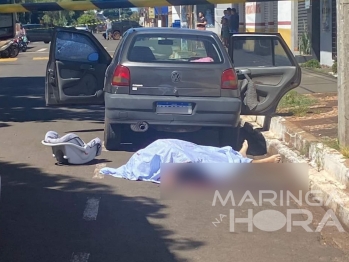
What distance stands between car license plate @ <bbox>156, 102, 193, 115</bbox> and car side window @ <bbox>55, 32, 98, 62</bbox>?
7.96ft

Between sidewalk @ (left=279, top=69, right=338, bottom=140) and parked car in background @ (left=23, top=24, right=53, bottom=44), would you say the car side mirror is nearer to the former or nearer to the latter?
parked car in background @ (left=23, top=24, right=53, bottom=44)

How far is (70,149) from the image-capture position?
901 cm

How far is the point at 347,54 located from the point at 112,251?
4115 millimetres

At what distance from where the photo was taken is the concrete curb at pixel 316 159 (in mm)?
7230

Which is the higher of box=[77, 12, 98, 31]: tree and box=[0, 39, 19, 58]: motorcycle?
box=[77, 12, 98, 31]: tree

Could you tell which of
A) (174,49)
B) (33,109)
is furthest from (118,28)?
(174,49)

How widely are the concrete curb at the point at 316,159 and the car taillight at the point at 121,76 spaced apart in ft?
7.46

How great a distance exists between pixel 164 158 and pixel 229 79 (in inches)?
75.1

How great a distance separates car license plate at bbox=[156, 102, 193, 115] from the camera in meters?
9.53

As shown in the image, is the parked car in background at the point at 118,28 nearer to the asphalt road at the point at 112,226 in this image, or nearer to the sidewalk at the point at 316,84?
the sidewalk at the point at 316,84

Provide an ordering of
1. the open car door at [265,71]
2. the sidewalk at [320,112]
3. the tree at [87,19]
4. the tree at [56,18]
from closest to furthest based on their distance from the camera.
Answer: the sidewalk at [320,112]
the open car door at [265,71]
the tree at [56,18]
the tree at [87,19]

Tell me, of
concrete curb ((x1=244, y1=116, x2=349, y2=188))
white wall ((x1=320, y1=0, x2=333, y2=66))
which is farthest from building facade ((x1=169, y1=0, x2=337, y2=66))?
concrete curb ((x1=244, y1=116, x2=349, y2=188))

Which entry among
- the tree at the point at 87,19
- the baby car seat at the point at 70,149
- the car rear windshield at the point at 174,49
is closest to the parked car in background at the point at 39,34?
the car rear windshield at the point at 174,49

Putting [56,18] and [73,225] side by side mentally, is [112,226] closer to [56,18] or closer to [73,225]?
[73,225]
